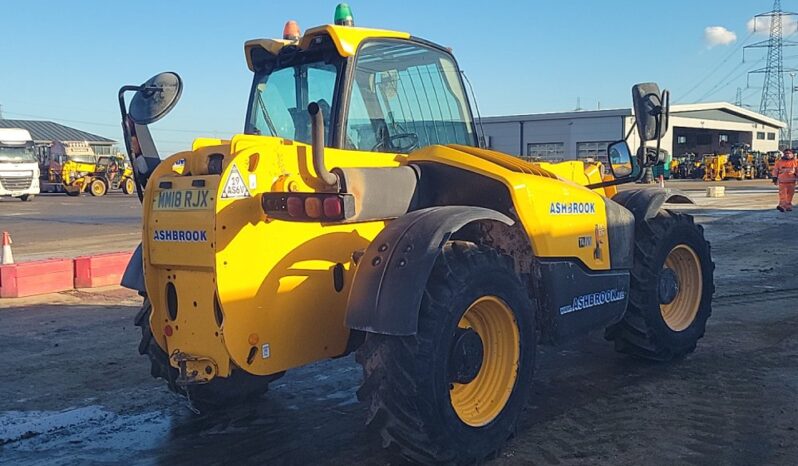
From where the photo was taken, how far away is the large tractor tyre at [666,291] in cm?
540

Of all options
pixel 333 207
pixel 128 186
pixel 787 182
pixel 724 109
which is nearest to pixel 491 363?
pixel 333 207

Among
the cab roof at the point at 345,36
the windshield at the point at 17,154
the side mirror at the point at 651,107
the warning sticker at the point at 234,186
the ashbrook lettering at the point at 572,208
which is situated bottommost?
the ashbrook lettering at the point at 572,208

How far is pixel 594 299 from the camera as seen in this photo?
468 cm

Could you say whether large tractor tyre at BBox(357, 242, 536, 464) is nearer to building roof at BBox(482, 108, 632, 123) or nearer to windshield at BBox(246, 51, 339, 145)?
windshield at BBox(246, 51, 339, 145)

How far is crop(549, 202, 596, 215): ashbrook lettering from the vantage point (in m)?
4.41

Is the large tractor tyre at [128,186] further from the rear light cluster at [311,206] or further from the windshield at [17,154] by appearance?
the rear light cluster at [311,206]

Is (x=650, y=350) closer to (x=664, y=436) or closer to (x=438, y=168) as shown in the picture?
(x=664, y=436)

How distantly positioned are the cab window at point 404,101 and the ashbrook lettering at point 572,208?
2.73 ft

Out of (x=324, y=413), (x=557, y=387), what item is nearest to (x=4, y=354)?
(x=324, y=413)

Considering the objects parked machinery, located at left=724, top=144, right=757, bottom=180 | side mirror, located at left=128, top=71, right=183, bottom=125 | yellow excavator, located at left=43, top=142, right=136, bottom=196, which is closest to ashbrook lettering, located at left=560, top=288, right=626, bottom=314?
side mirror, located at left=128, top=71, right=183, bottom=125

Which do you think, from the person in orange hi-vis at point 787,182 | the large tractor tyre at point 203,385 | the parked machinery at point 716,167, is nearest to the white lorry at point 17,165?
the person in orange hi-vis at point 787,182

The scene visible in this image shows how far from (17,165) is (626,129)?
25992 mm

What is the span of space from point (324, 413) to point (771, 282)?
6933 millimetres

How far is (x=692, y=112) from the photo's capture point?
5891cm
